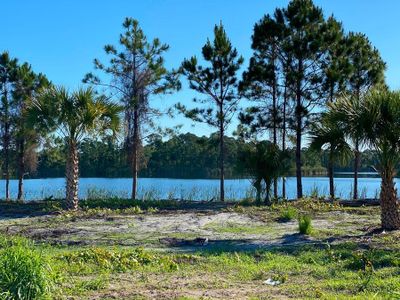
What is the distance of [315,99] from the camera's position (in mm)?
24500

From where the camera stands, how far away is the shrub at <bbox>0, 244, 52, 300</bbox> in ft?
17.4

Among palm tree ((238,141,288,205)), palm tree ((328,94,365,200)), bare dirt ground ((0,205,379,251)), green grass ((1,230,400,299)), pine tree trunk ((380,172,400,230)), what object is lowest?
green grass ((1,230,400,299))

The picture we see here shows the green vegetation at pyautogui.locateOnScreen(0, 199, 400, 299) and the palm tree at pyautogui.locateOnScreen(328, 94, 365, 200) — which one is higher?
the palm tree at pyautogui.locateOnScreen(328, 94, 365, 200)

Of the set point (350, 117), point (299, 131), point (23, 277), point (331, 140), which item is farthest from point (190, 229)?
point (299, 131)

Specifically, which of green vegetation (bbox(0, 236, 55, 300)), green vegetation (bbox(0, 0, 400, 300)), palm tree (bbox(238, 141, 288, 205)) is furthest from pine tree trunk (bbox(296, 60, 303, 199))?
green vegetation (bbox(0, 236, 55, 300))

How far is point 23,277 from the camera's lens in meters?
5.38

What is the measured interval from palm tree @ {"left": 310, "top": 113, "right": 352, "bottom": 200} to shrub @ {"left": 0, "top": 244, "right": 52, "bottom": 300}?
836cm

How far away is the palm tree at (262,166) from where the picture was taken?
20781 mm

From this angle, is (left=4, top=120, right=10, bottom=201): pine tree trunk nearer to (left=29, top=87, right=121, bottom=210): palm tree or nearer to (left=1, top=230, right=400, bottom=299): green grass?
(left=29, top=87, right=121, bottom=210): palm tree

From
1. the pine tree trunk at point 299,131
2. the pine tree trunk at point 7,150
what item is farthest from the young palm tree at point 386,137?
the pine tree trunk at point 7,150

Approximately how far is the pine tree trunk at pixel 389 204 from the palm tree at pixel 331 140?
109 cm

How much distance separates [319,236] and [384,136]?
2.71m

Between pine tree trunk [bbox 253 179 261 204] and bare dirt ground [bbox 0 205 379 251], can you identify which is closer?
bare dirt ground [bbox 0 205 379 251]

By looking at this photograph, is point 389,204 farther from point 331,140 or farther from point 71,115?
point 71,115
